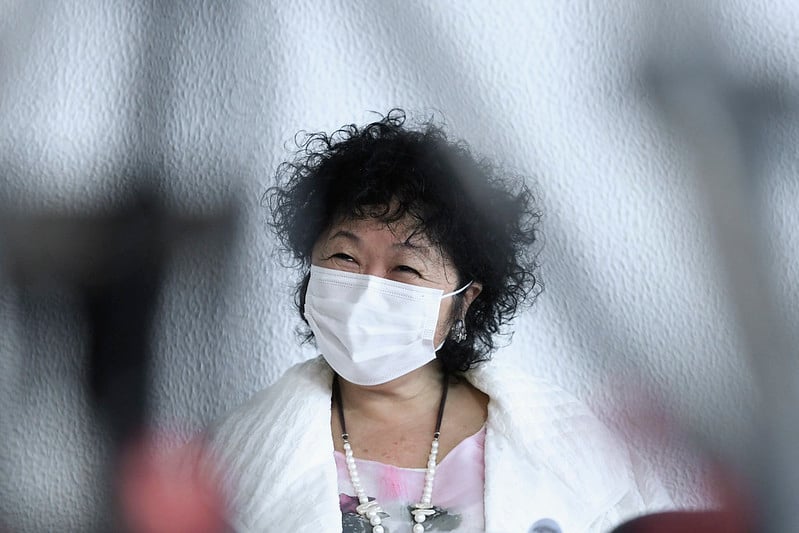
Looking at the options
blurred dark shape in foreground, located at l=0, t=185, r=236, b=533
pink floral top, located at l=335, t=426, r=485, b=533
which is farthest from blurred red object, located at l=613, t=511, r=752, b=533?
blurred dark shape in foreground, located at l=0, t=185, r=236, b=533

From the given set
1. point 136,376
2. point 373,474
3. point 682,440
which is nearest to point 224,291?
point 136,376

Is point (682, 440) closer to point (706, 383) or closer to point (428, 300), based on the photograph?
point (706, 383)

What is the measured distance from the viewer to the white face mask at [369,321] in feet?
2.59

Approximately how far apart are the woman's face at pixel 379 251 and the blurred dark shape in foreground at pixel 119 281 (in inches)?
3.2

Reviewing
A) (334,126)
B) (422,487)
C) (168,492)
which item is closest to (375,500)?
(422,487)

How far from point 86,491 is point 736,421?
0.45 m

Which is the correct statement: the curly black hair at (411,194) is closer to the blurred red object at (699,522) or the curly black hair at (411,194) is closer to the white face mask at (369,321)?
the white face mask at (369,321)

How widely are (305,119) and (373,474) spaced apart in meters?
0.26

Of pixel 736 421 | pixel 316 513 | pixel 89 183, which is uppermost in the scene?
pixel 89 183

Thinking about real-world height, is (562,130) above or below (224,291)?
above

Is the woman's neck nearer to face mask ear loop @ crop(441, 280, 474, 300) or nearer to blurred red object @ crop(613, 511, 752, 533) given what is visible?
face mask ear loop @ crop(441, 280, 474, 300)

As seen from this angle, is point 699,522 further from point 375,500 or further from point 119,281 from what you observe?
point 119,281

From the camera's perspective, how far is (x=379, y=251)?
31.0 inches

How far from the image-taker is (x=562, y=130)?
76 cm
